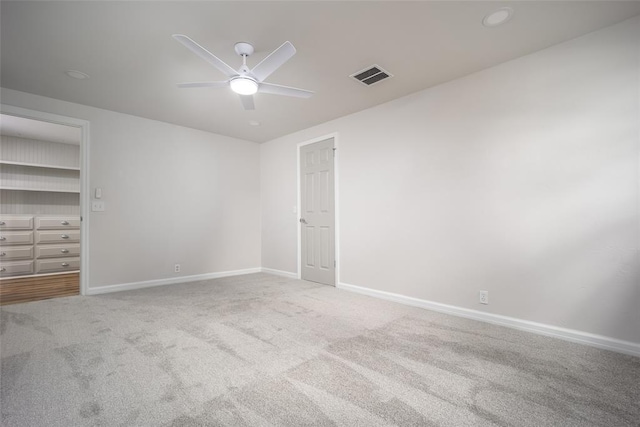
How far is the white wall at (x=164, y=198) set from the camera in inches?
146

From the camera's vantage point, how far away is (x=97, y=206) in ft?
12.1

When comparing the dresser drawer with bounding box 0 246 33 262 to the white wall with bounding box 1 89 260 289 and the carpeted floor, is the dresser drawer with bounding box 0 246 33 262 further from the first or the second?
the carpeted floor

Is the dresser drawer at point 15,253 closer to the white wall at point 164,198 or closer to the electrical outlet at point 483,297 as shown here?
the white wall at point 164,198

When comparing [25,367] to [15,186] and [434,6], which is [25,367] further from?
[15,186]

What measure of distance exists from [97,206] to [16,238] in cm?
250

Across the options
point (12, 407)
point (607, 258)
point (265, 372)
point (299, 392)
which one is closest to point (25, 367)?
point (12, 407)

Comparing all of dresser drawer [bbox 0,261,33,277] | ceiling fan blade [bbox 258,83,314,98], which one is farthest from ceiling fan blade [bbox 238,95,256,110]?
dresser drawer [bbox 0,261,33,277]

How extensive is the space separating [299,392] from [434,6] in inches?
104

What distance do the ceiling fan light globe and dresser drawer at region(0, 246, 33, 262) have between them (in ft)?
17.5

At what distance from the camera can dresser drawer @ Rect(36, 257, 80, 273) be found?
4941mm

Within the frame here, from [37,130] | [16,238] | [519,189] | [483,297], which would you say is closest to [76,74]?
[37,130]

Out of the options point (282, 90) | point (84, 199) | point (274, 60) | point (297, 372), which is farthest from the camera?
point (84, 199)

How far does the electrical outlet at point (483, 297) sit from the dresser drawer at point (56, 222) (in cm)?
680

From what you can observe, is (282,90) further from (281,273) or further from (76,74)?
(281,273)
